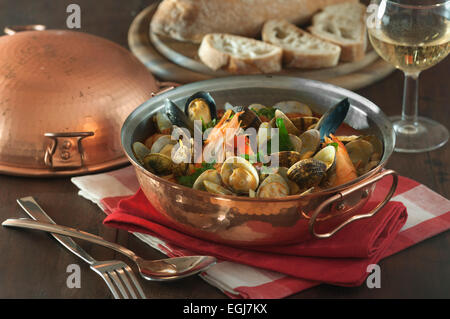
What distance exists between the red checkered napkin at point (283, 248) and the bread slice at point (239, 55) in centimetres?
56

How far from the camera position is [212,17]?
1.87 metres

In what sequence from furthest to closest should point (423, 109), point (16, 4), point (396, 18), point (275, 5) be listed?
point (16, 4) → point (275, 5) → point (423, 109) → point (396, 18)

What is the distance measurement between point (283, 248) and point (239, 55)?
2.67ft

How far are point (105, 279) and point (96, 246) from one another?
13 cm

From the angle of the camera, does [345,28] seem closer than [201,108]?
No

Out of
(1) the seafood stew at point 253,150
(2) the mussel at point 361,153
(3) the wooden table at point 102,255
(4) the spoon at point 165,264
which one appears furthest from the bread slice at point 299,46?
(4) the spoon at point 165,264

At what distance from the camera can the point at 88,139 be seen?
53.9 inches

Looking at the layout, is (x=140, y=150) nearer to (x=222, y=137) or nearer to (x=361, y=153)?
(x=222, y=137)

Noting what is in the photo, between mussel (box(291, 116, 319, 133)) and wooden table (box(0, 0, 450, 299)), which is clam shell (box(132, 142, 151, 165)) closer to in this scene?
wooden table (box(0, 0, 450, 299))

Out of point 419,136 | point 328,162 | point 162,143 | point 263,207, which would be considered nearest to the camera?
point 263,207

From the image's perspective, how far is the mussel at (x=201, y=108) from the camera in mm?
1230

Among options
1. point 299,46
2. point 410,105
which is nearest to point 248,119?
point 410,105
